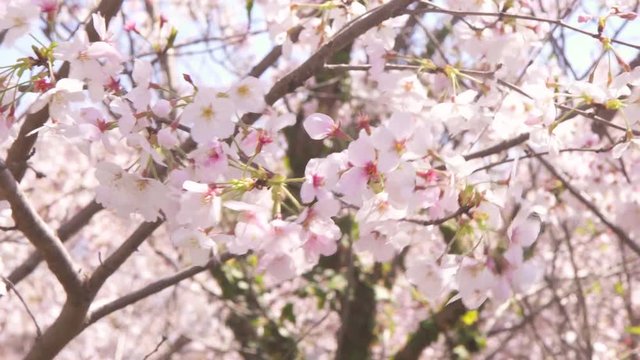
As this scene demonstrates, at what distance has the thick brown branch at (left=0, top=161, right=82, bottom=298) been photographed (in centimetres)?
161

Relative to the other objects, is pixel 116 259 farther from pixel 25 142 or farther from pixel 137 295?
pixel 25 142

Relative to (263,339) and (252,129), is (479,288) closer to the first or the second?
(252,129)

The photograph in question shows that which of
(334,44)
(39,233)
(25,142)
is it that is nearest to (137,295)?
(39,233)

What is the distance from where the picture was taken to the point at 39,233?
5.65 ft

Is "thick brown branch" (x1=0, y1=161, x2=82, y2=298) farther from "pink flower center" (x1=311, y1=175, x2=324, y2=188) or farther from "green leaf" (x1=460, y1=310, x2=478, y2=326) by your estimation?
"green leaf" (x1=460, y1=310, x2=478, y2=326)

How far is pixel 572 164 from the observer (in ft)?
10.8

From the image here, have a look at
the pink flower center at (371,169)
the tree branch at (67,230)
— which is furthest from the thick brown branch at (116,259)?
the pink flower center at (371,169)

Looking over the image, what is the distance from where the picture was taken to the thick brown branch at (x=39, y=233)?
161 centimetres

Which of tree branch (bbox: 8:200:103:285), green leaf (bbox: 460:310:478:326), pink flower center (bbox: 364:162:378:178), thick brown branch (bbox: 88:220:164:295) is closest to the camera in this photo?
pink flower center (bbox: 364:162:378:178)

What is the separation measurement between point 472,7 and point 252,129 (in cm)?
100

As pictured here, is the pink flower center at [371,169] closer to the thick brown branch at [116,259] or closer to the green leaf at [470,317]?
the thick brown branch at [116,259]

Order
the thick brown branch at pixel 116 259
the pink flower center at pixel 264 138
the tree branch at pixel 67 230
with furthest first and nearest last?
1. the tree branch at pixel 67 230
2. the thick brown branch at pixel 116 259
3. the pink flower center at pixel 264 138

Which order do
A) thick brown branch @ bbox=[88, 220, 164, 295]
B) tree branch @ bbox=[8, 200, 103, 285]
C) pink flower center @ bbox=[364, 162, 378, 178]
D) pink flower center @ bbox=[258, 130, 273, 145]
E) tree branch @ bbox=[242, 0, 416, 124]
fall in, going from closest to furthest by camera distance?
pink flower center @ bbox=[364, 162, 378, 178]
pink flower center @ bbox=[258, 130, 273, 145]
tree branch @ bbox=[242, 0, 416, 124]
thick brown branch @ bbox=[88, 220, 164, 295]
tree branch @ bbox=[8, 200, 103, 285]

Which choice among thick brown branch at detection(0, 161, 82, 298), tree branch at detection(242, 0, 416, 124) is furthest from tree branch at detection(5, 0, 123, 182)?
tree branch at detection(242, 0, 416, 124)
